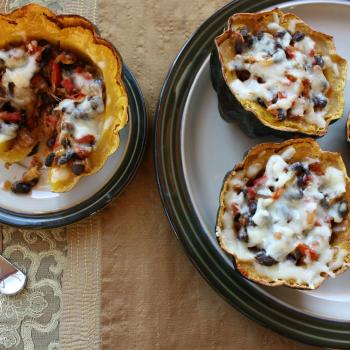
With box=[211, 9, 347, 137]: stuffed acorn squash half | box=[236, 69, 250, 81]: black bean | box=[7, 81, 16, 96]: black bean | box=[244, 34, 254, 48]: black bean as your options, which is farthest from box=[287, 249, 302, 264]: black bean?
box=[7, 81, 16, 96]: black bean

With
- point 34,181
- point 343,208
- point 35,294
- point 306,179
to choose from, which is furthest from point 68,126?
point 343,208

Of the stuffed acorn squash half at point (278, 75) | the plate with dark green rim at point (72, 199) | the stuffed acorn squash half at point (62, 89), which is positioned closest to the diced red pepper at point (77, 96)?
the stuffed acorn squash half at point (62, 89)

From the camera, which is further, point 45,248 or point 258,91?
point 45,248

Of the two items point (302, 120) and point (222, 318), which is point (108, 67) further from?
point (222, 318)

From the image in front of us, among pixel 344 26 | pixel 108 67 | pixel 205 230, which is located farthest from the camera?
pixel 344 26

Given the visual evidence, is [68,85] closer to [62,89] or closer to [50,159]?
[62,89]

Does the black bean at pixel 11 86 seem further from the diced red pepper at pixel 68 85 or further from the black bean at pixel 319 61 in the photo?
the black bean at pixel 319 61

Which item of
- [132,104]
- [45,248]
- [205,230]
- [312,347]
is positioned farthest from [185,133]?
[312,347]
